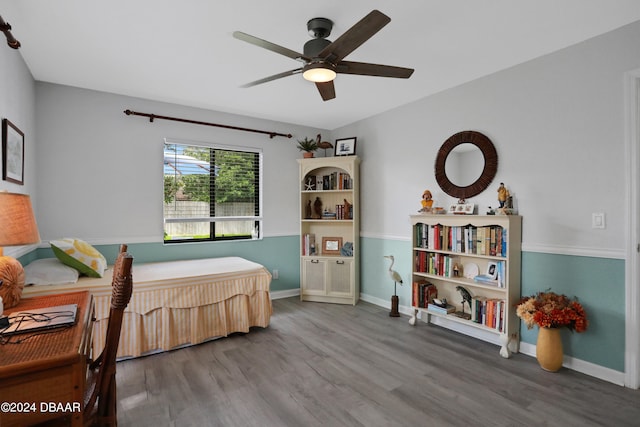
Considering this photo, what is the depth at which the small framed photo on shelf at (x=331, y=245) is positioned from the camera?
4555 mm

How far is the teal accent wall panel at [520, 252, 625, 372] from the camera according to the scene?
2350mm

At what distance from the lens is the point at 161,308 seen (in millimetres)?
2883

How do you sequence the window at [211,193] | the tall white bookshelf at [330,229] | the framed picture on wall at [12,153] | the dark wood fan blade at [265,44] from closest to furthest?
the dark wood fan blade at [265,44] → the framed picture on wall at [12,153] → the window at [211,193] → the tall white bookshelf at [330,229]

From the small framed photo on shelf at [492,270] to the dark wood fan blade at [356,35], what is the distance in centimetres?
231

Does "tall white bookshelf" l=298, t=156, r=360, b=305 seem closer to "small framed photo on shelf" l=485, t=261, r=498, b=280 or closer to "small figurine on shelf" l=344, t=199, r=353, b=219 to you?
"small figurine on shelf" l=344, t=199, r=353, b=219

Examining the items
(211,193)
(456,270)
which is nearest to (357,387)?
(456,270)

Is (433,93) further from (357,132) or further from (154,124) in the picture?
(154,124)

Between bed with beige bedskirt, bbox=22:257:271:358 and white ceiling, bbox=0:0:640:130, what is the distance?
1.89 meters

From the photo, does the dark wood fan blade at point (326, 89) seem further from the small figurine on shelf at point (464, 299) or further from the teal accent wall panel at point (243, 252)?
the teal accent wall panel at point (243, 252)

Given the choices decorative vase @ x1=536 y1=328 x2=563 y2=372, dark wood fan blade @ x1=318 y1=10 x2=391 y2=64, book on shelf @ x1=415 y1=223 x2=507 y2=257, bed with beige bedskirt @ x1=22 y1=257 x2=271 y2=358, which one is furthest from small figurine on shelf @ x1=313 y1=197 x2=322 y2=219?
decorative vase @ x1=536 y1=328 x2=563 y2=372

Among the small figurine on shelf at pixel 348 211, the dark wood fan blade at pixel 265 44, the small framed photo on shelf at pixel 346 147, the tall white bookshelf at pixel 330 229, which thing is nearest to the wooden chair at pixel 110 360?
the dark wood fan blade at pixel 265 44

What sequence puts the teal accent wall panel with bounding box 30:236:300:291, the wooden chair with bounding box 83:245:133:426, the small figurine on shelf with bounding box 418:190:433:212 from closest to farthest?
1. the wooden chair with bounding box 83:245:133:426
2. the small figurine on shelf with bounding box 418:190:433:212
3. the teal accent wall panel with bounding box 30:236:300:291

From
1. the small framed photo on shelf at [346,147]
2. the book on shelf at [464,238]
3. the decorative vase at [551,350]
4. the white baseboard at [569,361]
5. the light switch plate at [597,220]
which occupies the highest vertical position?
the small framed photo on shelf at [346,147]

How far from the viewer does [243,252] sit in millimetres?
4371
